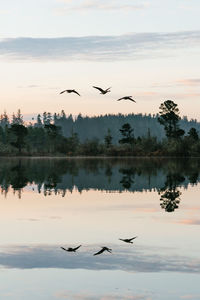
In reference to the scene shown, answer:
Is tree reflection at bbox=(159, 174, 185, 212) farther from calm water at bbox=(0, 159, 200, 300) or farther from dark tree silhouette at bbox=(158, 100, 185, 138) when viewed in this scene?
dark tree silhouette at bbox=(158, 100, 185, 138)

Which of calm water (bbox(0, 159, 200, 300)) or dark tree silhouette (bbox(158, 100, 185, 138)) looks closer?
calm water (bbox(0, 159, 200, 300))

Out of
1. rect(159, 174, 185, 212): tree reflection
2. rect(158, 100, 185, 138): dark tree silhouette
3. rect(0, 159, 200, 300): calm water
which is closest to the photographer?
rect(0, 159, 200, 300): calm water

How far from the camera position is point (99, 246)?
66.9 feet

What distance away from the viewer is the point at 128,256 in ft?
61.6

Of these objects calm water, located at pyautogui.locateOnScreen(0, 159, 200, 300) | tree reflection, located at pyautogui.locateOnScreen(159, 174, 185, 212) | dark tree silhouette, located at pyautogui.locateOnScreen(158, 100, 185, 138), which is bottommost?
calm water, located at pyautogui.locateOnScreen(0, 159, 200, 300)

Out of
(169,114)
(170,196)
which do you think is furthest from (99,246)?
(169,114)

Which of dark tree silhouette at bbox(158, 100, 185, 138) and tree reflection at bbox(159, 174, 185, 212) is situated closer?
tree reflection at bbox(159, 174, 185, 212)

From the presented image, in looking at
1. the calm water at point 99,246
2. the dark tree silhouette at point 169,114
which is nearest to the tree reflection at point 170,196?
the calm water at point 99,246

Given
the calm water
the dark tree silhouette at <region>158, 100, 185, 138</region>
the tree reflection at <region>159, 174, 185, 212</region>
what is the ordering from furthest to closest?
1. the dark tree silhouette at <region>158, 100, 185, 138</region>
2. the tree reflection at <region>159, 174, 185, 212</region>
3. the calm water

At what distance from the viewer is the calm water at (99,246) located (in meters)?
14.9

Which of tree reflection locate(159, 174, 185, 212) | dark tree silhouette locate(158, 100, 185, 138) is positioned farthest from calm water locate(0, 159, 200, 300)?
dark tree silhouette locate(158, 100, 185, 138)

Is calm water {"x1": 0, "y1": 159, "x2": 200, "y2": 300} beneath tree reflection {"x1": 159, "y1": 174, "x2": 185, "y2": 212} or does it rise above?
beneath

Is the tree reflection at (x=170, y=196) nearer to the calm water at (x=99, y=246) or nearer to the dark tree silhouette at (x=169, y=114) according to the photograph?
the calm water at (x=99, y=246)

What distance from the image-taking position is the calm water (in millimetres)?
14938
